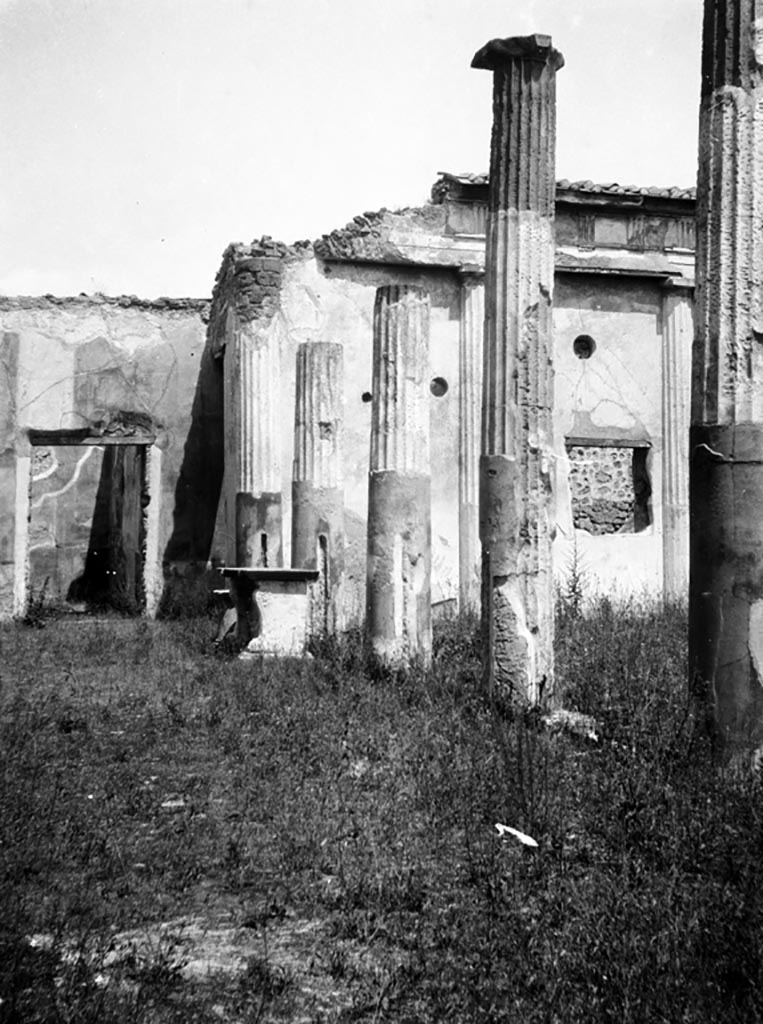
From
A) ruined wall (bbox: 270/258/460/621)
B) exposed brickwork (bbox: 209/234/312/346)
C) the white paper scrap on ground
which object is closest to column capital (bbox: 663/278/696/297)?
ruined wall (bbox: 270/258/460/621)

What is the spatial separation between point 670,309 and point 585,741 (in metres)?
10.0

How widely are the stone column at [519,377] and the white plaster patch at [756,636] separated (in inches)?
79.1

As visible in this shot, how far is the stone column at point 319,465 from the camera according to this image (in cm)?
1207

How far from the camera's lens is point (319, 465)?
1219cm

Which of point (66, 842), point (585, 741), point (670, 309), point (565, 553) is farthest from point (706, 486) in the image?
point (670, 309)

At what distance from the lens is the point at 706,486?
558 cm

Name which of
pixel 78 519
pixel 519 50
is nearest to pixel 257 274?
pixel 519 50

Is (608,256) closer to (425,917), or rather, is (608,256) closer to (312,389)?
(312,389)

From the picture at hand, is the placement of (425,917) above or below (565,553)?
below

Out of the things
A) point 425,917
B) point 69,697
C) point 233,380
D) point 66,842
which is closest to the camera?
point 425,917

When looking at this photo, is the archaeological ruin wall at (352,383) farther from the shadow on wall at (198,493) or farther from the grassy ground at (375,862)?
the grassy ground at (375,862)

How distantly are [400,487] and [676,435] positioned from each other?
22.0 ft

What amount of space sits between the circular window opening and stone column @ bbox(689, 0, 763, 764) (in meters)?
9.25

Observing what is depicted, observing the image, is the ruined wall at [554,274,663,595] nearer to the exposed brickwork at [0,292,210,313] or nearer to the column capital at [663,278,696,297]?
the column capital at [663,278,696,297]
